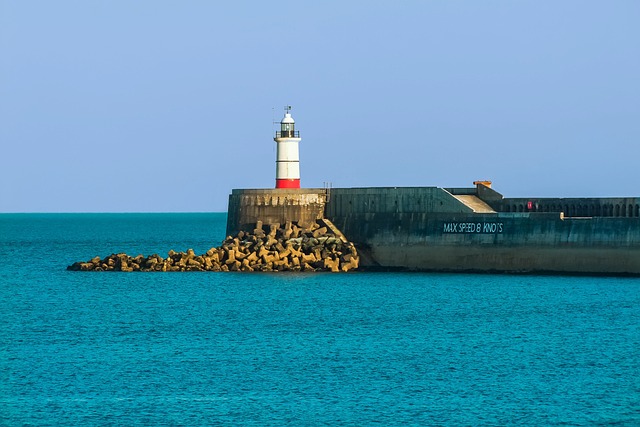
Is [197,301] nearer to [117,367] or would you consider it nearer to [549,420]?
[117,367]

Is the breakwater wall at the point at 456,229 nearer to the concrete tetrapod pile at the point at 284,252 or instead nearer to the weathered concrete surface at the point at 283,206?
the weathered concrete surface at the point at 283,206

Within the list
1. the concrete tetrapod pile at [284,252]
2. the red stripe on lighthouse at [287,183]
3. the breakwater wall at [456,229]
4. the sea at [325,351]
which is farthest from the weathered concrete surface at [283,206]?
the sea at [325,351]

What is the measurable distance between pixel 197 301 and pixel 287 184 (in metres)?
10.8

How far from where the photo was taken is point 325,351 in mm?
30672

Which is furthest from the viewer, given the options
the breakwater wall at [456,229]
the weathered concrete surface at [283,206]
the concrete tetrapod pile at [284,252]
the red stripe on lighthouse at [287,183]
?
the red stripe on lighthouse at [287,183]

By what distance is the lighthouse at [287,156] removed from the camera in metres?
51.3

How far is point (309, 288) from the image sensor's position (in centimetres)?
4438

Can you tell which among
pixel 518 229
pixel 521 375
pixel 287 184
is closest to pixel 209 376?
pixel 521 375

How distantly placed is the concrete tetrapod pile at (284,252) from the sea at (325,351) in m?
0.96

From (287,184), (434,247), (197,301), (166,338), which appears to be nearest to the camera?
(166,338)

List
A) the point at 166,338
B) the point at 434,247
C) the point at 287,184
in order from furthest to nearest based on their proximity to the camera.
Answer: the point at 287,184
the point at 434,247
the point at 166,338

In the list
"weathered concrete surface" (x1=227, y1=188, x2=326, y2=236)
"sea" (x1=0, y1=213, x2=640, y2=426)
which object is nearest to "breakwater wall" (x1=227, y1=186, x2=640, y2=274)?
"weathered concrete surface" (x1=227, y1=188, x2=326, y2=236)

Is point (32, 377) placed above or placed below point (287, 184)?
below

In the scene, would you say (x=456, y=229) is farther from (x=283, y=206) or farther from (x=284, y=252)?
(x=283, y=206)
